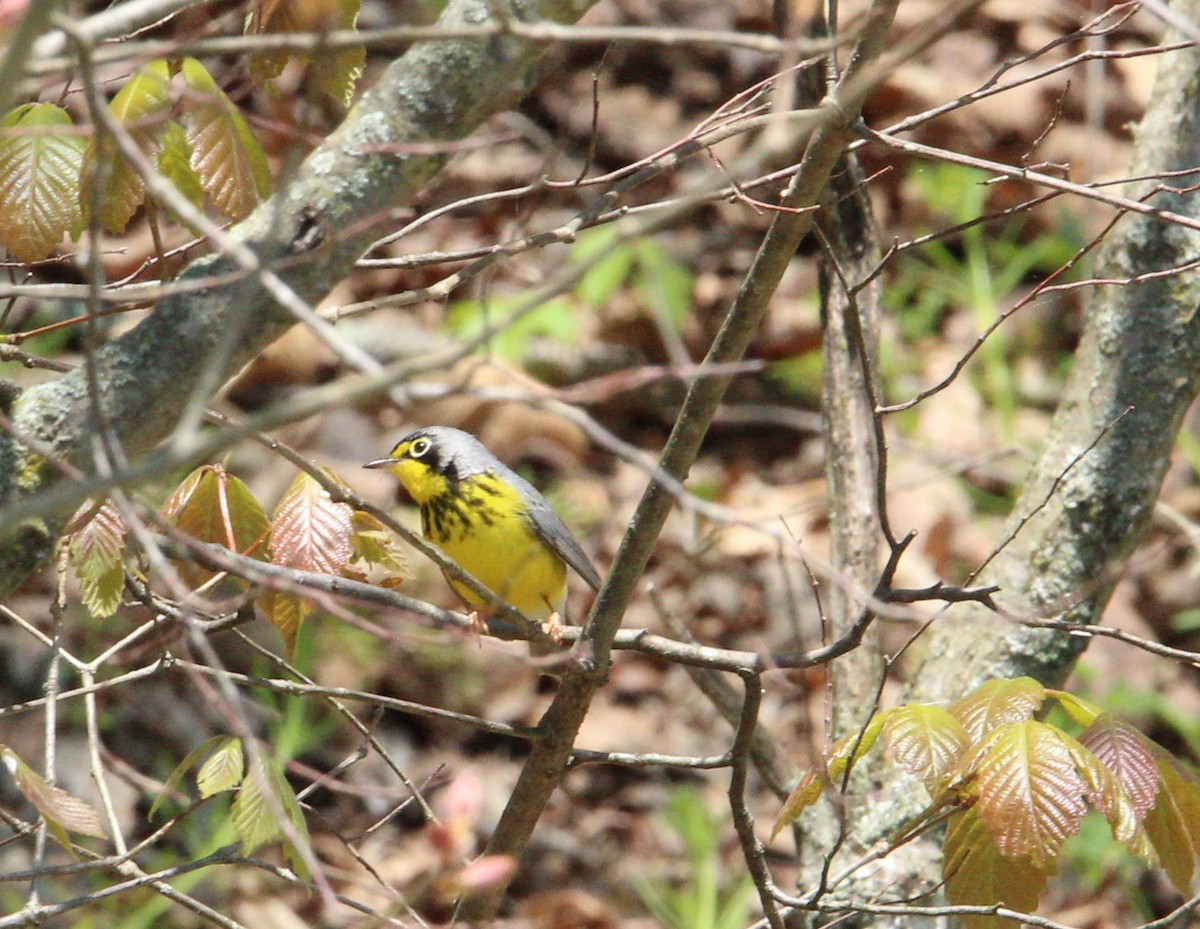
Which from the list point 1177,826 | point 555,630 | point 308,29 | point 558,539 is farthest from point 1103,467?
point 308,29

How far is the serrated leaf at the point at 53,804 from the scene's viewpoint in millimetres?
2230

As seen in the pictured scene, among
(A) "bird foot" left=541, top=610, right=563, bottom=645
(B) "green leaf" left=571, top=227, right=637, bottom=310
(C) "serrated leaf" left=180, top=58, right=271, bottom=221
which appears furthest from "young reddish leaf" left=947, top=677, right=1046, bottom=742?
(B) "green leaf" left=571, top=227, right=637, bottom=310

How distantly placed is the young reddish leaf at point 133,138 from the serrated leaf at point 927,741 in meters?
1.62

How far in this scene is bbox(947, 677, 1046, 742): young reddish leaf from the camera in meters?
2.47

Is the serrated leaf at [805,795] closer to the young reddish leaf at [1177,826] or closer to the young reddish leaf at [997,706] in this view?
the young reddish leaf at [997,706]

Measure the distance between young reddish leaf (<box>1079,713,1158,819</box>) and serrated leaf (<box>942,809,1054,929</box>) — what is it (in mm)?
223

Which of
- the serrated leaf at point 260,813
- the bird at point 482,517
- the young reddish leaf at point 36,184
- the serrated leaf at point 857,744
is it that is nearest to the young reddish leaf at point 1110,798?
the serrated leaf at point 857,744

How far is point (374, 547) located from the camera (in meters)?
2.99

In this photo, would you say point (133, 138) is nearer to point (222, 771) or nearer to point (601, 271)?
point (222, 771)

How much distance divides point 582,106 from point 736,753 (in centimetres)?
652

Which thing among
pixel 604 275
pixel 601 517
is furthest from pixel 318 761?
pixel 604 275

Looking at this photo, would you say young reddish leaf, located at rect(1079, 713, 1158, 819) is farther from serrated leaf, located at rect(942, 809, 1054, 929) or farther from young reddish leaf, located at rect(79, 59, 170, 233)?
young reddish leaf, located at rect(79, 59, 170, 233)

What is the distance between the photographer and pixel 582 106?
8617 mm

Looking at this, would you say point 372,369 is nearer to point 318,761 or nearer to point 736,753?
point 736,753
